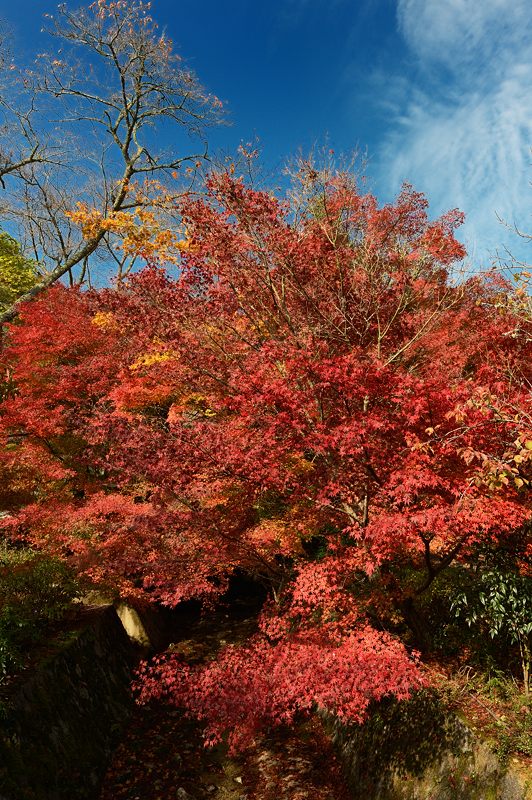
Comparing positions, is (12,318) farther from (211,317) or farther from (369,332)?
(369,332)

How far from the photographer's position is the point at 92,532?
37.0ft

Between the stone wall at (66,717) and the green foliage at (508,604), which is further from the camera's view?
the green foliage at (508,604)

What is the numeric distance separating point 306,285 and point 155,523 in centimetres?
633

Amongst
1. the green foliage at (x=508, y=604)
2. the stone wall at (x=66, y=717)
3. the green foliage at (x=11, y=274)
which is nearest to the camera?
the stone wall at (x=66, y=717)

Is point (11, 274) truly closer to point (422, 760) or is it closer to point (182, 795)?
point (182, 795)

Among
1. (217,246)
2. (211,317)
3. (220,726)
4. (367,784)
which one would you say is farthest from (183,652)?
(217,246)

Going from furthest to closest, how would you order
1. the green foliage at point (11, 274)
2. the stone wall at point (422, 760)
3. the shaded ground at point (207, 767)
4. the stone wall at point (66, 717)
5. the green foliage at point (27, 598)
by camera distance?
the green foliage at point (11, 274), the shaded ground at point (207, 767), the green foliage at point (27, 598), the stone wall at point (66, 717), the stone wall at point (422, 760)

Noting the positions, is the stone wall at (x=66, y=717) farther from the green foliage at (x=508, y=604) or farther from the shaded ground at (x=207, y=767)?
the green foliage at (x=508, y=604)

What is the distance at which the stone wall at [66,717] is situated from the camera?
6.71 meters

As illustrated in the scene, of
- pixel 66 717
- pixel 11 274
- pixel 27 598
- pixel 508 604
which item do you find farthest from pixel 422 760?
pixel 11 274

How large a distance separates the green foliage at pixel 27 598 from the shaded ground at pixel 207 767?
2.93 metres

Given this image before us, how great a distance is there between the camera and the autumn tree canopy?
22.9 feet

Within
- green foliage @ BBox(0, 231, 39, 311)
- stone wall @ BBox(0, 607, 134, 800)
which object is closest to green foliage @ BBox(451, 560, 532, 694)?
stone wall @ BBox(0, 607, 134, 800)

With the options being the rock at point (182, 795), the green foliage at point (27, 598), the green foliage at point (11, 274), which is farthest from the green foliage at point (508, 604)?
the green foliage at point (11, 274)
